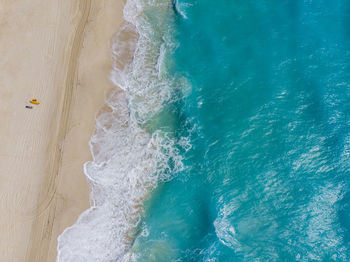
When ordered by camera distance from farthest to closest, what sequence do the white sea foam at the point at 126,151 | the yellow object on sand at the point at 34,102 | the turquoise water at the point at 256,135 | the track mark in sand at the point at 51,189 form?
the yellow object on sand at the point at 34,102 → the white sea foam at the point at 126,151 → the track mark in sand at the point at 51,189 → the turquoise water at the point at 256,135

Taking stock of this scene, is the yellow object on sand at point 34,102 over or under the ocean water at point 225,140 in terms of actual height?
over

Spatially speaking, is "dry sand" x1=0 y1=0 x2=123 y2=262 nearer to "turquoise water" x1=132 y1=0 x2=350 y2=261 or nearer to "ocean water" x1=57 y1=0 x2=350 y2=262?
"ocean water" x1=57 y1=0 x2=350 y2=262

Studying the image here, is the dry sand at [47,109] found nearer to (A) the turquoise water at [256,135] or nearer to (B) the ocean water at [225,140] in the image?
(B) the ocean water at [225,140]

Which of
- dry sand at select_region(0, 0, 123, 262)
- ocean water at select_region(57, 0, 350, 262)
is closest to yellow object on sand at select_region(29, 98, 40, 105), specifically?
dry sand at select_region(0, 0, 123, 262)

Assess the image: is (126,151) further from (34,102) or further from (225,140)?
(34,102)

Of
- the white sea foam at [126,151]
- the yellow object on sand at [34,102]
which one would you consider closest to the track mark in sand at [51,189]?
the white sea foam at [126,151]

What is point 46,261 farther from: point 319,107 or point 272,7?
point 272,7

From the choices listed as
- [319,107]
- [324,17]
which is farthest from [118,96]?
[324,17]
